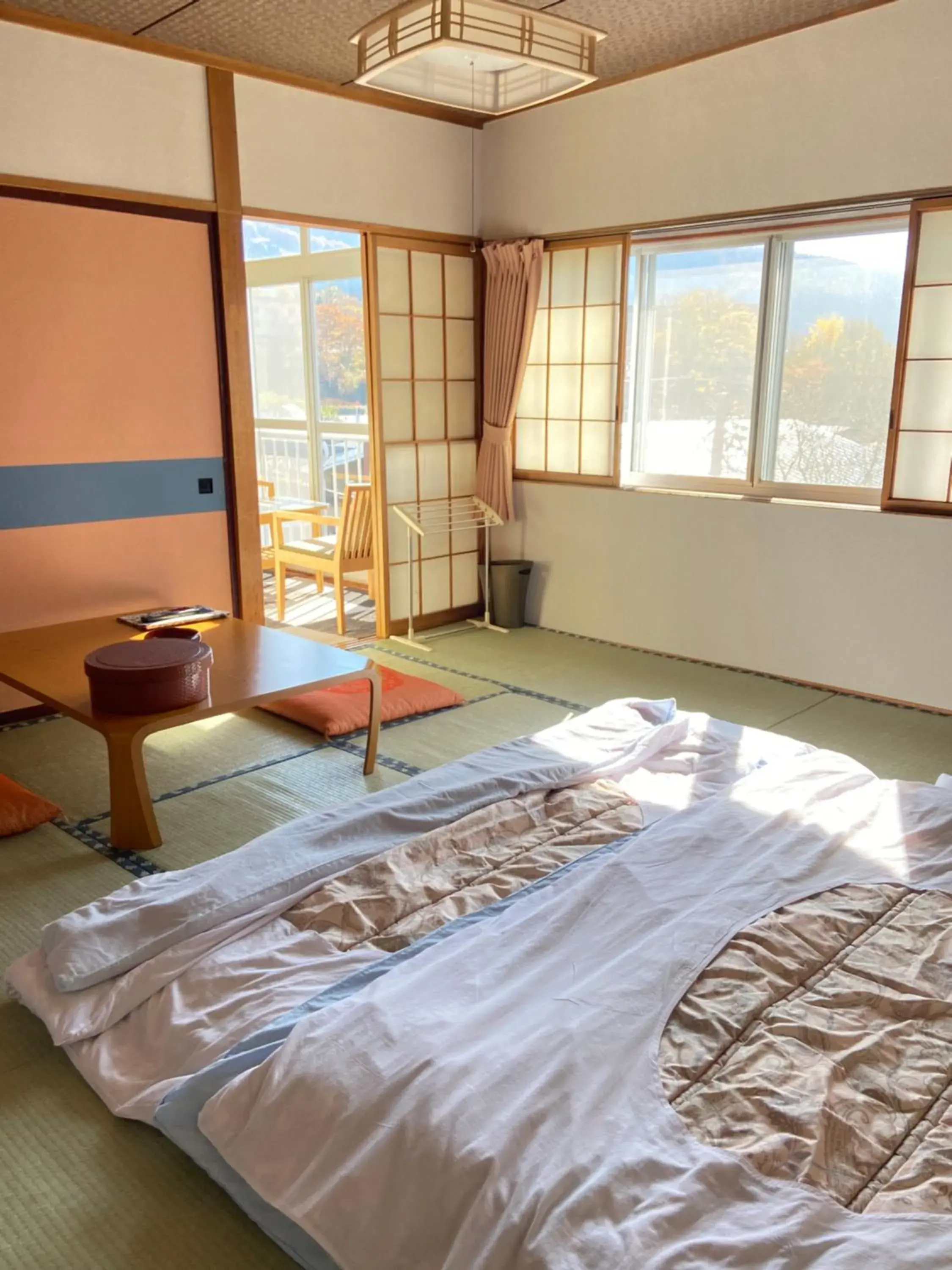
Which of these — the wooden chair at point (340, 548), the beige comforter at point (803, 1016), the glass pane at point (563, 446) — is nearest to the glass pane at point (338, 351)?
the wooden chair at point (340, 548)

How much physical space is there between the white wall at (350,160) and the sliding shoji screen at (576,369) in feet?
2.20

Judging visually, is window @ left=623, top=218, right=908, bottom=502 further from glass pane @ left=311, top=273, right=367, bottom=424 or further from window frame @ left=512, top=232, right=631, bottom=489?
glass pane @ left=311, top=273, right=367, bottom=424

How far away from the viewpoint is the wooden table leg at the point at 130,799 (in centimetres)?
276

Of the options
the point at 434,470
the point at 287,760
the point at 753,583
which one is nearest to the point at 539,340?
the point at 434,470

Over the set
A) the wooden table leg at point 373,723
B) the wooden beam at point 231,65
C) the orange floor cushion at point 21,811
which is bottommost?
the orange floor cushion at point 21,811

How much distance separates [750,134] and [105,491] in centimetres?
314

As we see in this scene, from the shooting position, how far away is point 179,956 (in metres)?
1.89

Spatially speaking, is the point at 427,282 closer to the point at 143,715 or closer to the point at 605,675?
the point at 605,675

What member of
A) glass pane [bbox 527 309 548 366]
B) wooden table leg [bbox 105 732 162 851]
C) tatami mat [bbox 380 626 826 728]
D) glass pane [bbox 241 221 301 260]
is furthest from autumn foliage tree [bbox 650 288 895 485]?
glass pane [bbox 241 221 301 260]

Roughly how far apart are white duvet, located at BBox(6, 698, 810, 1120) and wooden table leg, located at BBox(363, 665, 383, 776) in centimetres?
91

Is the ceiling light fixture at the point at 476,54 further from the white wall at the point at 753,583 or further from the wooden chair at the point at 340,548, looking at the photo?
the wooden chair at the point at 340,548

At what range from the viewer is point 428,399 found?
534 centimetres

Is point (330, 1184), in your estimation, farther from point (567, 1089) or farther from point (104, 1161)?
point (104, 1161)

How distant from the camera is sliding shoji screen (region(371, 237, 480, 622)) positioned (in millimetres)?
5074
